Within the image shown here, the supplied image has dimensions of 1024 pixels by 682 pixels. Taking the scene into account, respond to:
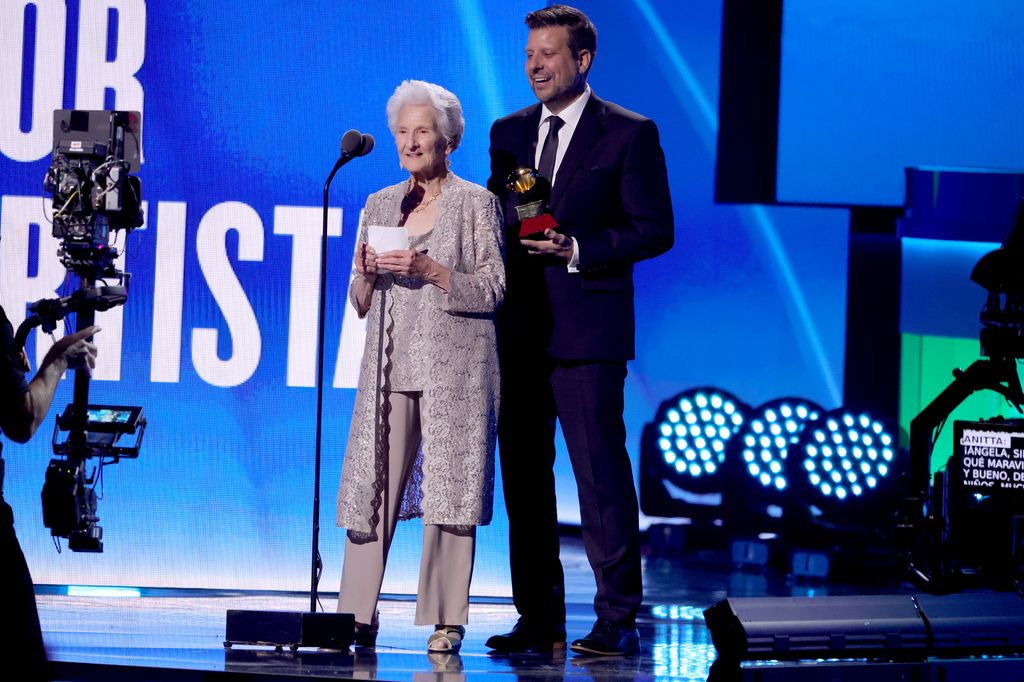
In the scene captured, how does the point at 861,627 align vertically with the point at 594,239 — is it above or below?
below

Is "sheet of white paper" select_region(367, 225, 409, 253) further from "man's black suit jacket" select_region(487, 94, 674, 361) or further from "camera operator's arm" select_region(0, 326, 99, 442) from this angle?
"camera operator's arm" select_region(0, 326, 99, 442)

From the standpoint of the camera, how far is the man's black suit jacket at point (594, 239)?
13.0 ft

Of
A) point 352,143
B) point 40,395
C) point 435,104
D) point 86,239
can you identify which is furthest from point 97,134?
point 40,395

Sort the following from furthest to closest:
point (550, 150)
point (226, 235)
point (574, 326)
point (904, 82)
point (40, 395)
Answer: point (904, 82)
point (226, 235)
point (550, 150)
point (574, 326)
point (40, 395)

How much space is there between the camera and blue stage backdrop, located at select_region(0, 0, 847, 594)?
5.09m

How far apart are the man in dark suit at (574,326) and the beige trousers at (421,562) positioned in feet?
0.81

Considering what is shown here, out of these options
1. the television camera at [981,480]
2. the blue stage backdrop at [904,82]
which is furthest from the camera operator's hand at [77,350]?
the blue stage backdrop at [904,82]

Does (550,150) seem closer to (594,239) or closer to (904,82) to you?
(594,239)

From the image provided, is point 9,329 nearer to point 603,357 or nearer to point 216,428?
point 603,357

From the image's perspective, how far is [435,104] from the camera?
3785 millimetres

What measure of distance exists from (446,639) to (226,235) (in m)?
2.09

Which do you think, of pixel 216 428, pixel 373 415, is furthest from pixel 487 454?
pixel 216 428

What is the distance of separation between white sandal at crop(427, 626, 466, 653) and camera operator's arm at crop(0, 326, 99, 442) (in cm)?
136

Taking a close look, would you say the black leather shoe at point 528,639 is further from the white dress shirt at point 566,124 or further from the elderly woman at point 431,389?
the white dress shirt at point 566,124
